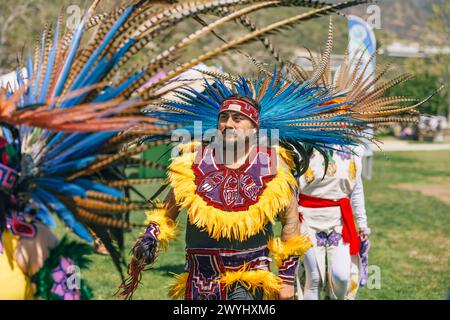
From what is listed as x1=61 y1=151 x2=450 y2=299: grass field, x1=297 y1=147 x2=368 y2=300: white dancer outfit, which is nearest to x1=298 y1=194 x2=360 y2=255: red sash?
x1=297 y1=147 x2=368 y2=300: white dancer outfit

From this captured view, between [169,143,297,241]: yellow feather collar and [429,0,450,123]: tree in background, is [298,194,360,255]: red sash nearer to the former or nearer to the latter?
[169,143,297,241]: yellow feather collar

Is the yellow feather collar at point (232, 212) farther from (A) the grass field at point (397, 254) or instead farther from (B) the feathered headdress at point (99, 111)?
(B) the feathered headdress at point (99, 111)

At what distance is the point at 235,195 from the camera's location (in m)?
4.57

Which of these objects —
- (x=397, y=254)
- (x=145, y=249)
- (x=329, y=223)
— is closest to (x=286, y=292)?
(x=145, y=249)

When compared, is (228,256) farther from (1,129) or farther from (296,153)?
(1,129)

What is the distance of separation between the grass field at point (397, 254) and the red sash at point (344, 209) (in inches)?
20.8

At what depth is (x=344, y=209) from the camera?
618 cm

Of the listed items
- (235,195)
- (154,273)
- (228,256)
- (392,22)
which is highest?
(392,22)

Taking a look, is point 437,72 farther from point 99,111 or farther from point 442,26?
point 99,111

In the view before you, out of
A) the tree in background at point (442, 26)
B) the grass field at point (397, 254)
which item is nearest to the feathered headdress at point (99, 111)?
the grass field at point (397, 254)

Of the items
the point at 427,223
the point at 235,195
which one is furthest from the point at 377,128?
the point at 427,223

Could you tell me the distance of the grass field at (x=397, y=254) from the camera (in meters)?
7.51

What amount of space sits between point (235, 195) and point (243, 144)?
13.5 inches

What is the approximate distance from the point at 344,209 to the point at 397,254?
12.0 feet
